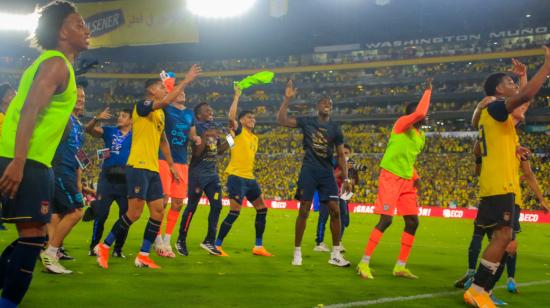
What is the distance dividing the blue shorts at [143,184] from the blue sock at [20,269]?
3697 millimetres

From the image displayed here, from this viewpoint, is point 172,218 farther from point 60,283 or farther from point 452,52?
point 452,52

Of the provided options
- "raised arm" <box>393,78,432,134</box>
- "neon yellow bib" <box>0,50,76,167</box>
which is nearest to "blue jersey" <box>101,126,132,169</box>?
"raised arm" <box>393,78,432,134</box>

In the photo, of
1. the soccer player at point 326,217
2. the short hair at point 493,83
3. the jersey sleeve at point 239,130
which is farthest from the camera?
the soccer player at point 326,217

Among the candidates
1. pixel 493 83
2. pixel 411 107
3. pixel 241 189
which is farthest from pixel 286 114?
pixel 493 83

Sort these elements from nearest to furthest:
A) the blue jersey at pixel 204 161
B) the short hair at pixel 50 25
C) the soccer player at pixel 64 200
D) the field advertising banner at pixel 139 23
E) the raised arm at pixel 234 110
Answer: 1. the short hair at pixel 50 25
2. the soccer player at pixel 64 200
3. the raised arm at pixel 234 110
4. the blue jersey at pixel 204 161
5. the field advertising banner at pixel 139 23

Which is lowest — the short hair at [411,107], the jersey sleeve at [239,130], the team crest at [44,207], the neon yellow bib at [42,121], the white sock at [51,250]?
the white sock at [51,250]

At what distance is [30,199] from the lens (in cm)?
366

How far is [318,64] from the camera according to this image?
6144 centimetres

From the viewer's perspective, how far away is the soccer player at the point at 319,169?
29.2 ft

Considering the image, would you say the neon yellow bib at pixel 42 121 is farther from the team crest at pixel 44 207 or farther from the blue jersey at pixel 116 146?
the blue jersey at pixel 116 146

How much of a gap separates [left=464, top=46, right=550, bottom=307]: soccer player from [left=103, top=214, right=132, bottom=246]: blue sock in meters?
4.28

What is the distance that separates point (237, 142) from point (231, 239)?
340cm

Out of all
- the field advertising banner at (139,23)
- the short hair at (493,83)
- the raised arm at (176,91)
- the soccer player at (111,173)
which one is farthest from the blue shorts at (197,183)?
the field advertising banner at (139,23)

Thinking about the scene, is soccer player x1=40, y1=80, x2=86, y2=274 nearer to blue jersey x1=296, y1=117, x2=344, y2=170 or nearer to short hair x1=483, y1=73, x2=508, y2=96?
blue jersey x1=296, y1=117, x2=344, y2=170
